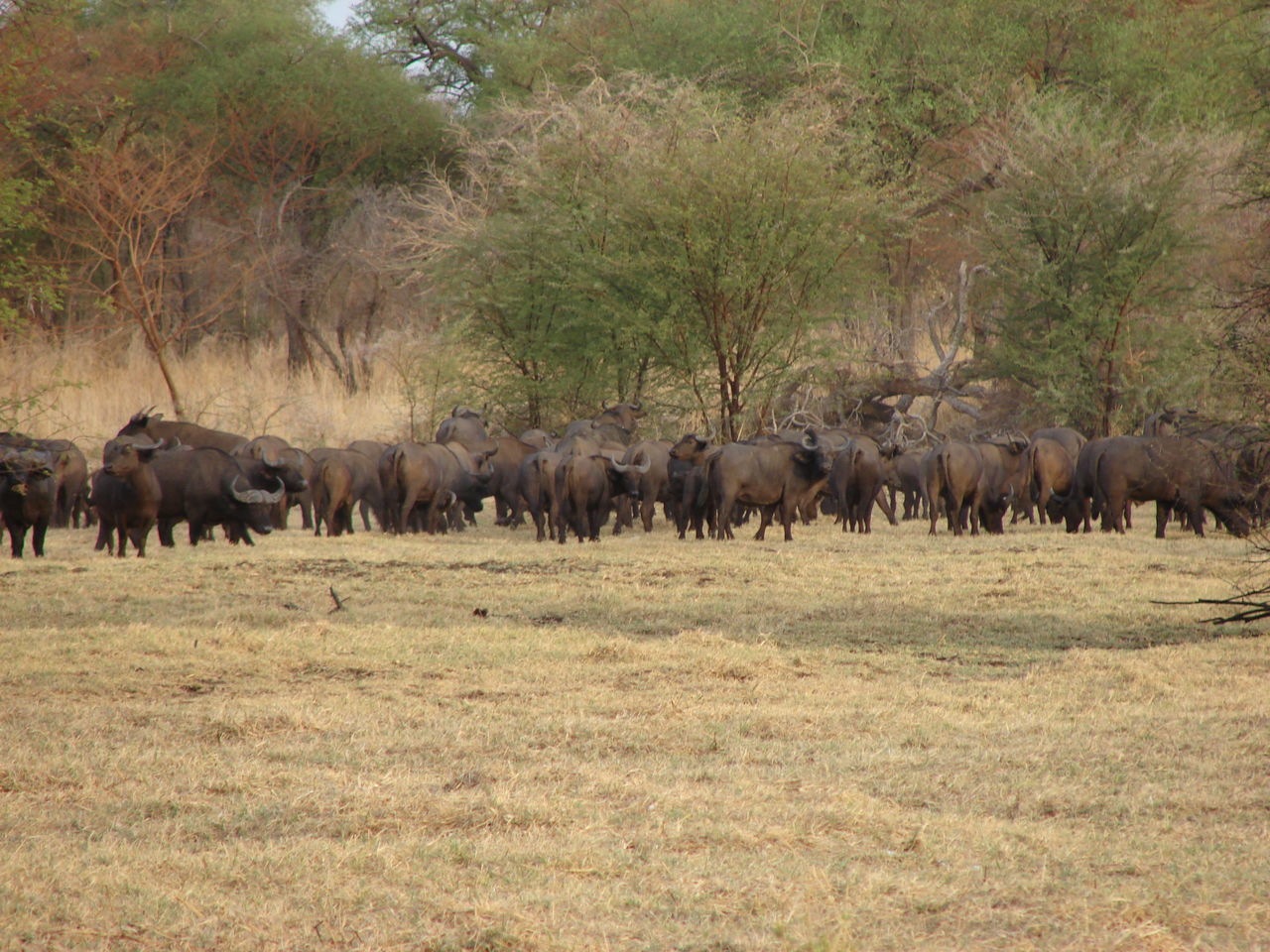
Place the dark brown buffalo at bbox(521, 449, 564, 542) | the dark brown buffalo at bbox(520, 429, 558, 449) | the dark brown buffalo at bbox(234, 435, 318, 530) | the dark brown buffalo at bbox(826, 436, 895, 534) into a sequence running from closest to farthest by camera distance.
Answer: the dark brown buffalo at bbox(234, 435, 318, 530), the dark brown buffalo at bbox(521, 449, 564, 542), the dark brown buffalo at bbox(826, 436, 895, 534), the dark brown buffalo at bbox(520, 429, 558, 449)

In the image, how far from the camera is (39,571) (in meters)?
12.4

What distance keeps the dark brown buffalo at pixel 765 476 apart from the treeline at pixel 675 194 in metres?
4.34

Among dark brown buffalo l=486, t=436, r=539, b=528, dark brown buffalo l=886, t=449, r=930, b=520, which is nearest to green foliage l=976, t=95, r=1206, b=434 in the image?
dark brown buffalo l=886, t=449, r=930, b=520

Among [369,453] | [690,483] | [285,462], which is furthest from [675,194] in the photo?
[285,462]

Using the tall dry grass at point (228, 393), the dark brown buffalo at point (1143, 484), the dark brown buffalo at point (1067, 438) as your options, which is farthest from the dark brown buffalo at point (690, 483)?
the tall dry grass at point (228, 393)

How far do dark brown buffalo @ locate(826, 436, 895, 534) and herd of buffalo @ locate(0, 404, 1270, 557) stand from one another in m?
0.02

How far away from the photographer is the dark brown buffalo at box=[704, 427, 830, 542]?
15.7 meters

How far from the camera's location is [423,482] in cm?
1650

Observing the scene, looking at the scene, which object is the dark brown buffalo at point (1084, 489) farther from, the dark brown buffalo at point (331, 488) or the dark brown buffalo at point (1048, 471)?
the dark brown buffalo at point (331, 488)

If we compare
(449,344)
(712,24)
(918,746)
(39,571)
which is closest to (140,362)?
(449,344)

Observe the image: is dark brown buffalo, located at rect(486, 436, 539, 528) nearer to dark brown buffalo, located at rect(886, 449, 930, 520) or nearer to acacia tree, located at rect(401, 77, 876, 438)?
acacia tree, located at rect(401, 77, 876, 438)

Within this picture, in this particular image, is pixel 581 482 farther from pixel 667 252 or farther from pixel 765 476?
pixel 667 252

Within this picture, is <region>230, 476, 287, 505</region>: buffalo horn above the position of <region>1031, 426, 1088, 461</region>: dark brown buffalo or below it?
below

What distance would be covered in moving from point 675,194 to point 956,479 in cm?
646
